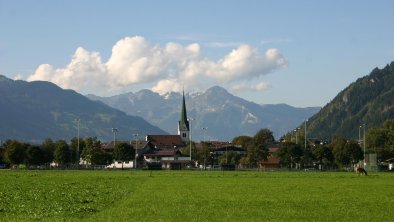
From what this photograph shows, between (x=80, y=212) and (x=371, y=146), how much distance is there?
551ft

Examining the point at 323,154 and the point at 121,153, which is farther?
the point at 121,153

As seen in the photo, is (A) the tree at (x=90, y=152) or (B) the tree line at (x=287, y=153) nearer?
(B) the tree line at (x=287, y=153)

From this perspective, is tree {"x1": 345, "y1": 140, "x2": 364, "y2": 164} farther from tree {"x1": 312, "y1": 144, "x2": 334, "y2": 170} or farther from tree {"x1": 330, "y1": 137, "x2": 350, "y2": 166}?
tree {"x1": 312, "y1": 144, "x2": 334, "y2": 170}

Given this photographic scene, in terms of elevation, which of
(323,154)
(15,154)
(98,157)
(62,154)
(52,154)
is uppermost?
(323,154)

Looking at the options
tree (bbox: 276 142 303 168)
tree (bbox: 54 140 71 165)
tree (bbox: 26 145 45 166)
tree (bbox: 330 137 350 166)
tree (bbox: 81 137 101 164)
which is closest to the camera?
tree (bbox: 276 142 303 168)

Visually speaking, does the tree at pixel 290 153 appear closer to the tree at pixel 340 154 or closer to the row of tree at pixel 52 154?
the tree at pixel 340 154

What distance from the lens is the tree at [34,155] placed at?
174250 mm

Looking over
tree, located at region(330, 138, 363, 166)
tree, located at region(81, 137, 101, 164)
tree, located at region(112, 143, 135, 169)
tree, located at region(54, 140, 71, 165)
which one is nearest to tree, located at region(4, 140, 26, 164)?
tree, located at region(54, 140, 71, 165)

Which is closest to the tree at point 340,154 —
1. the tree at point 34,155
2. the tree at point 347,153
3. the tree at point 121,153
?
the tree at point 347,153

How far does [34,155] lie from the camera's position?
174625 millimetres

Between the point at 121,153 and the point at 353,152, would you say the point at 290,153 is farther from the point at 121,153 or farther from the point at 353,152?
the point at 121,153

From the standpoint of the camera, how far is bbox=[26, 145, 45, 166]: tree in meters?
174

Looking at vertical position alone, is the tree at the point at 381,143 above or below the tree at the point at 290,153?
above

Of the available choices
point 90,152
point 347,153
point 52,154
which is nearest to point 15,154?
point 90,152
